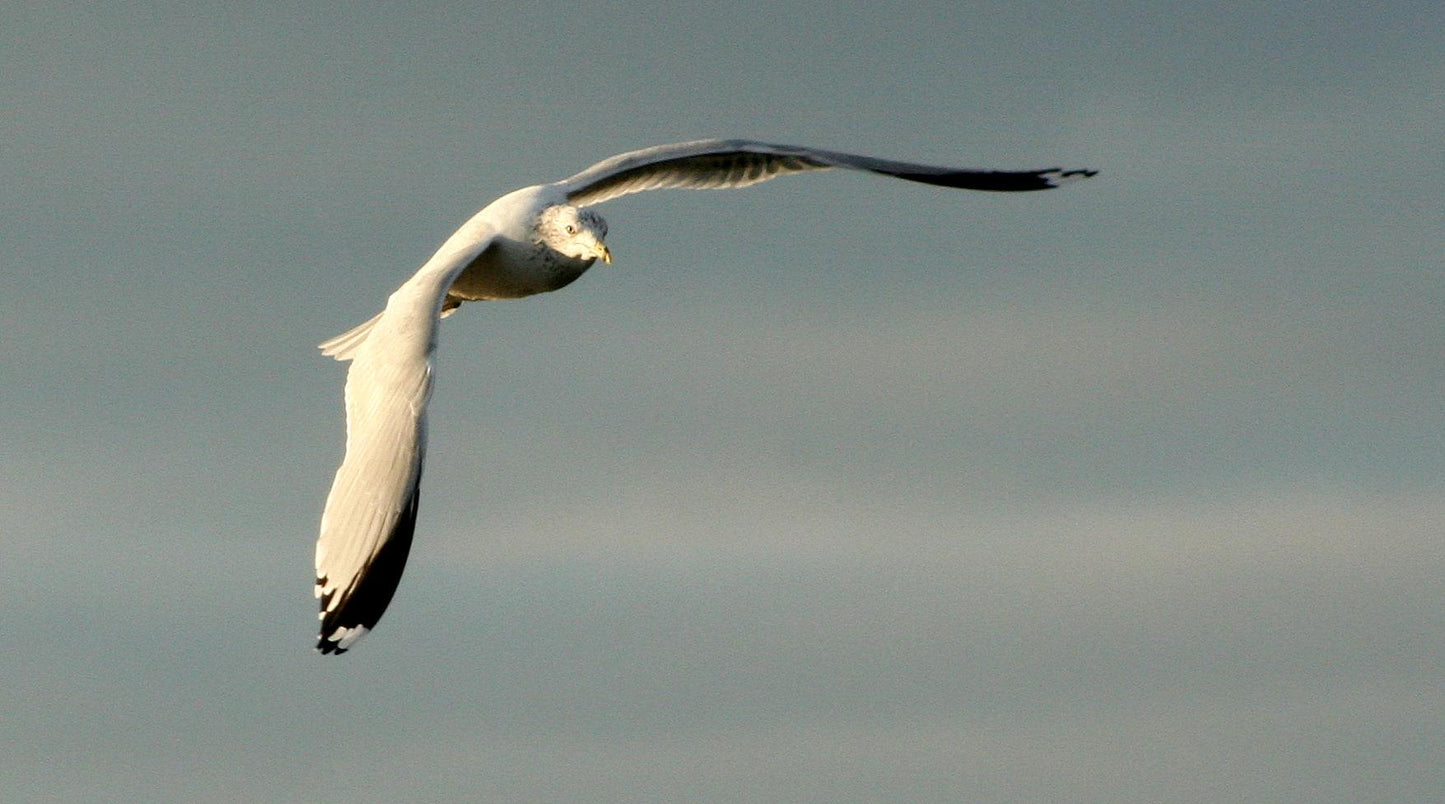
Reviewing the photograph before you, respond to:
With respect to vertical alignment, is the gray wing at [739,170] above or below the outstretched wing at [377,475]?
above

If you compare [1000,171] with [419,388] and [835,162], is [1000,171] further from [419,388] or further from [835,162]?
[419,388]

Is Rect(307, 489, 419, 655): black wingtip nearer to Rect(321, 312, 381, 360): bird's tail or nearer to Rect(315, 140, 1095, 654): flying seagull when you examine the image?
Rect(315, 140, 1095, 654): flying seagull

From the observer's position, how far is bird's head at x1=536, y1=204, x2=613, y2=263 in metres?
17.1

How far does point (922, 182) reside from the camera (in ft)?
66.9

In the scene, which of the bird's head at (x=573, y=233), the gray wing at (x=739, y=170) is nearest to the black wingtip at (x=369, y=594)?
the bird's head at (x=573, y=233)

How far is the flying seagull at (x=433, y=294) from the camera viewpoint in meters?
14.6

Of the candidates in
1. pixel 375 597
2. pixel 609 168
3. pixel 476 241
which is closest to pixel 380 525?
pixel 375 597

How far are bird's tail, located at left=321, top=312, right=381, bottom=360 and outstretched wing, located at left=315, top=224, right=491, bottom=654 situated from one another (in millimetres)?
1911

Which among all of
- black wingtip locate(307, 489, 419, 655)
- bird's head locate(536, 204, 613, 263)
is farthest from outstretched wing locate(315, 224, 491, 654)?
bird's head locate(536, 204, 613, 263)

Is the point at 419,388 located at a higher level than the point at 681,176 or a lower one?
lower

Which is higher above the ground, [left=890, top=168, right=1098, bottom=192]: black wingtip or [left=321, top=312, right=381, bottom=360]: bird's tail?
[left=890, top=168, right=1098, bottom=192]: black wingtip

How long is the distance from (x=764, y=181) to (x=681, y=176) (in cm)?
72

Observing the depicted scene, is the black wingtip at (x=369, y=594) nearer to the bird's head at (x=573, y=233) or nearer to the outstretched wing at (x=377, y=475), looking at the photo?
the outstretched wing at (x=377, y=475)

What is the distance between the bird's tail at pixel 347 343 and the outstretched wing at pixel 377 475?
1.91 meters
